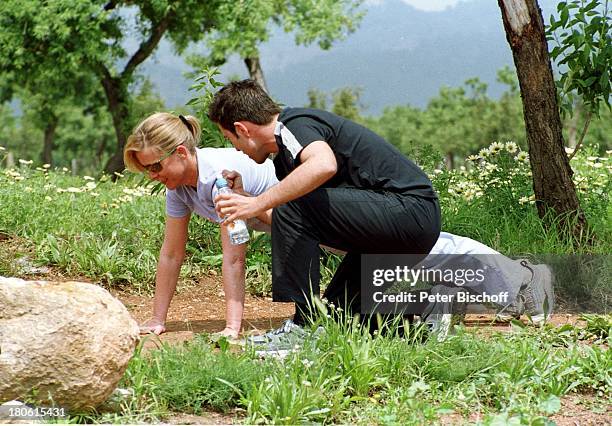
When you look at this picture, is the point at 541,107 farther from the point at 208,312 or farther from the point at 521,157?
the point at 208,312

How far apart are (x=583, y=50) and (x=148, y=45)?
16100mm

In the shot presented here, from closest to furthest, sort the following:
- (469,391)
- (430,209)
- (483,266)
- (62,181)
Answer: (469,391), (430,209), (483,266), (62,181)

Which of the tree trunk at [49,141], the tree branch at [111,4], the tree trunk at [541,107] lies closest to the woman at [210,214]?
the tree trunk at [541,107]

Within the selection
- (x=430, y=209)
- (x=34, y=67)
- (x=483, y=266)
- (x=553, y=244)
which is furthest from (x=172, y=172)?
(x=34, y=67)

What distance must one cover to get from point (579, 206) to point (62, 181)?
15.7 ft

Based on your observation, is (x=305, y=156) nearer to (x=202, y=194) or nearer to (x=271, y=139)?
(x=271, y=139)

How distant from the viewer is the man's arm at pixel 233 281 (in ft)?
13.6

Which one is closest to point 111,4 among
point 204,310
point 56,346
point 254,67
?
point 254,67

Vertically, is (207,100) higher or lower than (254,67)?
lower

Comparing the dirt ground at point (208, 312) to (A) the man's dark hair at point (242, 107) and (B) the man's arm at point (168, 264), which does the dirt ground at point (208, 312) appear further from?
(A) the man's dark hair at point (242, 107)

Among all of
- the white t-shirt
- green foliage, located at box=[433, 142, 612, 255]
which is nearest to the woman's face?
the white t-shirt

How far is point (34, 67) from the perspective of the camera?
1903cm

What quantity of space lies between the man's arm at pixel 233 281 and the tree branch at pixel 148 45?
1681 centimetres

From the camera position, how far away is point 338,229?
3.90m
